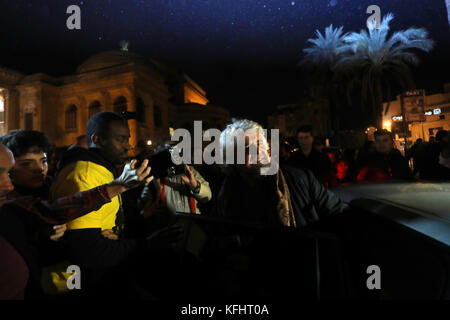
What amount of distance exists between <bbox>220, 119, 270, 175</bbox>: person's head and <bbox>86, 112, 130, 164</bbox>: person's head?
0.82 m

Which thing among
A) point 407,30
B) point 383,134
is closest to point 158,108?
point 407,30

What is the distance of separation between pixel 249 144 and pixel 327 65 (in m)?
19.9

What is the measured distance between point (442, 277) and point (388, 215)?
46 centimetres

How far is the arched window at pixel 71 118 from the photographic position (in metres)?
34.1

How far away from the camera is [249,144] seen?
7.28ft

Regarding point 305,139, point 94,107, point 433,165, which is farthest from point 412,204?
point 94,107

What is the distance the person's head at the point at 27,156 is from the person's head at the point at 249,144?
1468 millimetres

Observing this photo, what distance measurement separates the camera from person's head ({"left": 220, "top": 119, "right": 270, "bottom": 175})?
216 cm

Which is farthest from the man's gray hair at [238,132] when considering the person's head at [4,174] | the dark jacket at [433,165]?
the dark jacket at [433,165]

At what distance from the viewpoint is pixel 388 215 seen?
57.4 inches

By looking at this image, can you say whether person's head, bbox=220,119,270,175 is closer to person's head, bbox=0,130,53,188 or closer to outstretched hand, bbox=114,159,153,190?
outstretched hand, bbox=114,159,153,190

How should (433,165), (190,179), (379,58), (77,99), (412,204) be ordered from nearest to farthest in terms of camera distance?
(412,204), (190,179), (433,165), (379,58), (77,99)

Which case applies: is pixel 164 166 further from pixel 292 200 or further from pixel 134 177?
pixel 292 200
